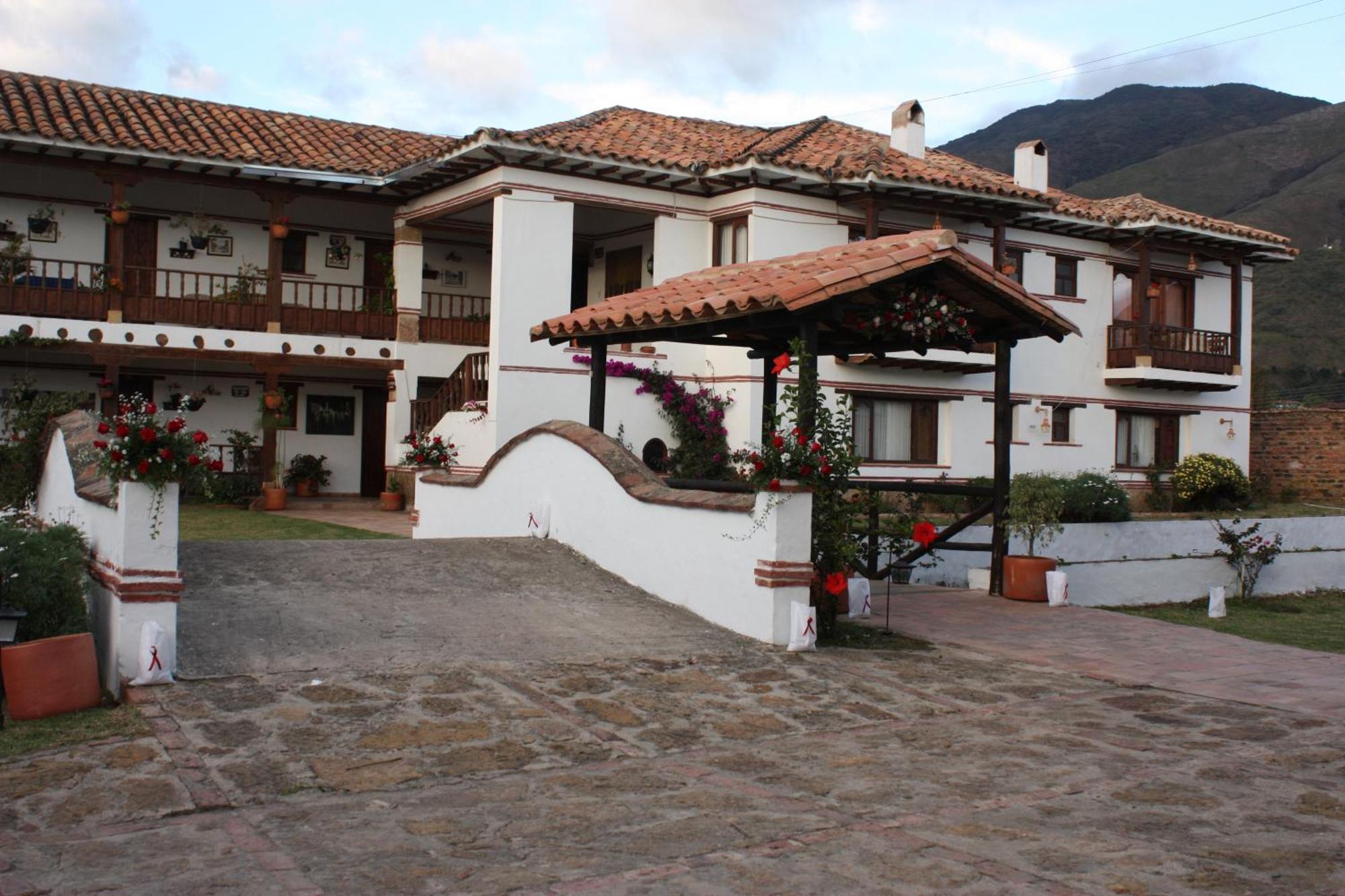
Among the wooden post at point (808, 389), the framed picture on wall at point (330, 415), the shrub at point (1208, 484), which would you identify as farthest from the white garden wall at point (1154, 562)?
the framed picture on wall at point (330, 415)

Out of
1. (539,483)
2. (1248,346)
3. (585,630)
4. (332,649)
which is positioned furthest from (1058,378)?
(332,649)

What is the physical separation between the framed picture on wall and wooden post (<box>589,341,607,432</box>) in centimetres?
1328

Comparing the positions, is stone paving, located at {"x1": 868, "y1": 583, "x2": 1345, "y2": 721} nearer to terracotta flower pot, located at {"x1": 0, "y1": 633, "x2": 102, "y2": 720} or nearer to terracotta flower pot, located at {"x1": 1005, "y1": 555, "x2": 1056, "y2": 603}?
terracotta flower pot, located at {"x1": 1005, "y1": 555, "x2": 1056, "y2": 603}

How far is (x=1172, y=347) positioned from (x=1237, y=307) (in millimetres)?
2422

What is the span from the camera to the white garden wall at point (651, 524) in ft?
29.6

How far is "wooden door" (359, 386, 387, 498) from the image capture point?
2469 centimetres

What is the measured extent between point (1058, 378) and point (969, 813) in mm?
21046

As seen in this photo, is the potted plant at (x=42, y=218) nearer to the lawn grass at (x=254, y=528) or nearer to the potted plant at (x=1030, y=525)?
the lawn grass at (x=254, y=528)

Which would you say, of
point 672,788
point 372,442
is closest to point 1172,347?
point 372,442

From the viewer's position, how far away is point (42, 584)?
24.1 feet

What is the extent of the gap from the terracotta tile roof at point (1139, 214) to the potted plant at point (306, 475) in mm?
15124

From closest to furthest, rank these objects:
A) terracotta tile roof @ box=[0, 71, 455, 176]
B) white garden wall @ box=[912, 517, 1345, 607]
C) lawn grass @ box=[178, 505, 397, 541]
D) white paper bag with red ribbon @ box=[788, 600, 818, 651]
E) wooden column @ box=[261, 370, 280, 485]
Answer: white paper bag with red ribbon @ box=[788, 600, 818, 651] → lawn grass @ box=[178, 505, 397, 541] → white garden wall @ box=[912, 517, 1345, 607] → terracotta tile roof @ box=[0, 71, 455, 176] → wooden column @ box=[261, 370, 280, 485]

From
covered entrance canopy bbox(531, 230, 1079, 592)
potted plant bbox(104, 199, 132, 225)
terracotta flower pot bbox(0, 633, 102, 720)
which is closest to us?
terracotta flower pot bbox(0, 633, 102, 720)

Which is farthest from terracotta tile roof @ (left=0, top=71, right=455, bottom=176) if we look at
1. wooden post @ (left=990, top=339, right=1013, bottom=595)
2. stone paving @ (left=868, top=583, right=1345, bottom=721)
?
stone paving @ (left=868, top=583, right=1345, bottom=721)
